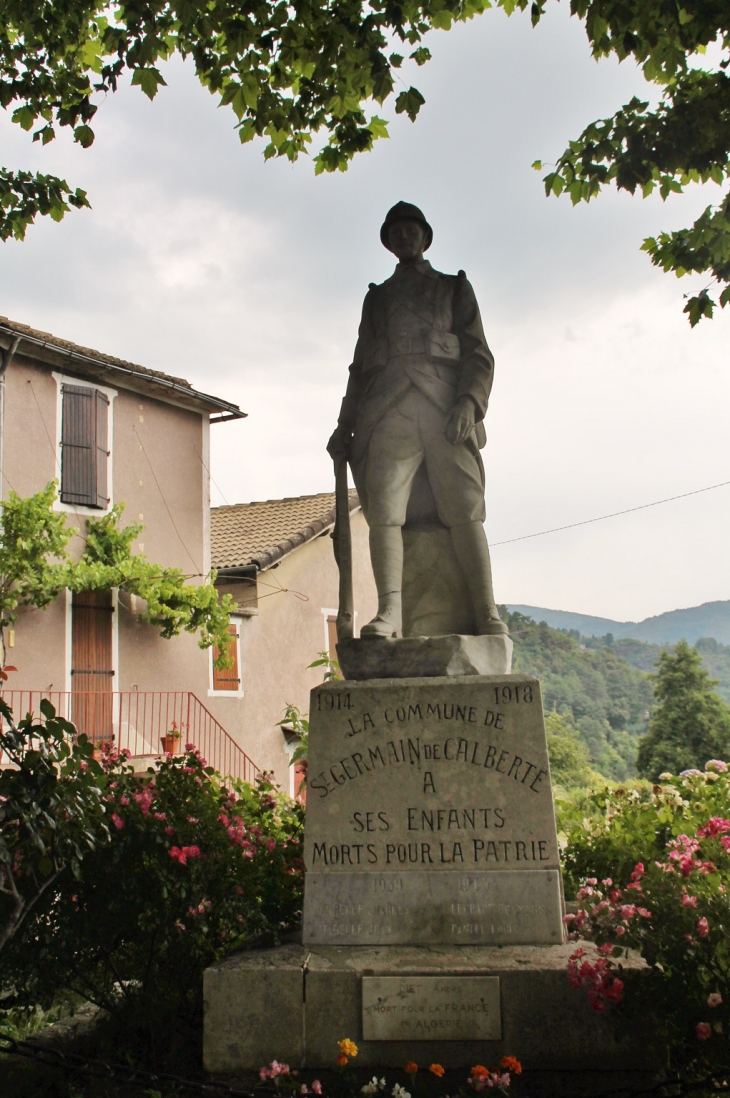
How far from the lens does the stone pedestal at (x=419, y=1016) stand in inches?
129

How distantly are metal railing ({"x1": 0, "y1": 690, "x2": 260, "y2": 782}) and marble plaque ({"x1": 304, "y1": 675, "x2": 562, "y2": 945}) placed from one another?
864 cm

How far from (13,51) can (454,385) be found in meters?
3.64

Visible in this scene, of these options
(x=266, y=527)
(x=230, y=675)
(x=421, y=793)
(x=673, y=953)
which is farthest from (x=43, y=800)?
(x=266, y=527)

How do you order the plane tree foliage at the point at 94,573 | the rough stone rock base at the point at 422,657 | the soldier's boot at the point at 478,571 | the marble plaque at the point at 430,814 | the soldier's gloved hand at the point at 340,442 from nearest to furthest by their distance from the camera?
1. the marble plaque at the point at 430,814
2. the rough stone rock base at the point at 422,657
3. the soldier's boot at the point at 478,571
4. the soldier's gloved hand at the point at 340,442
5. the plane tree foliage at the point at 94,573

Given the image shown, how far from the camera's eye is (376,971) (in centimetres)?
346

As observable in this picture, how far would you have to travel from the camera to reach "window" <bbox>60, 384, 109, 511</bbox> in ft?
46.8

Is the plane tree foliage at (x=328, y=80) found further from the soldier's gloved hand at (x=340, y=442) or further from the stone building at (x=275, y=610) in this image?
the stone building at (x=275, y=610)

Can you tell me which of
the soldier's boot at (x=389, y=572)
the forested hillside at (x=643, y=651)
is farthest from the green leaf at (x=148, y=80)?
the forested hillside at (x=643, y=651)

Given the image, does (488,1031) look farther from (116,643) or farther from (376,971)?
(116,643)

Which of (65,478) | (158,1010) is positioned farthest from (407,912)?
(65,478)

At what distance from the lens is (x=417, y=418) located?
15.7ft

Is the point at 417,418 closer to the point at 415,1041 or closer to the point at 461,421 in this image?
the point at 461,421

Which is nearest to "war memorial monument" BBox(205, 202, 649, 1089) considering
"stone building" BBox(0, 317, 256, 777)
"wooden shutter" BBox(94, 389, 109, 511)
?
"stone building" BBox(0, 317, 256, 777)

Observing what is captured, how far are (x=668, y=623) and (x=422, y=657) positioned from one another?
6654 inches
